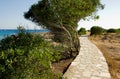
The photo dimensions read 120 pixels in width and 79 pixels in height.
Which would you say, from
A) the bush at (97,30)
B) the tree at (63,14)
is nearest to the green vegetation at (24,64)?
the tree at (63,14)

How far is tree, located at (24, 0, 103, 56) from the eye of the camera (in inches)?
468

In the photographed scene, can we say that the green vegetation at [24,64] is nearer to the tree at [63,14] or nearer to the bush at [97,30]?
the tree at [63,14]

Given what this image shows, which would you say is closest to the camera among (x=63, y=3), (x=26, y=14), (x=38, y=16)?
(x=63, y=3)

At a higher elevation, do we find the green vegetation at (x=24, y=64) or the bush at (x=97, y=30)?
the green vegetation at (x=24, y=64)

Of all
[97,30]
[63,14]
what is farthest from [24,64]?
[97,30]

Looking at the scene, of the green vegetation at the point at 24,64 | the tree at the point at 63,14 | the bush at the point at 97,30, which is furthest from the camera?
the bush at the point at 97,30

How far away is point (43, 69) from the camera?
5.87 metres

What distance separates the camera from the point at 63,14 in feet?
40.2

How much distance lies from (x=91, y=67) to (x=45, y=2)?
4.87 m

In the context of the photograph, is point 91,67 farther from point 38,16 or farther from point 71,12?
point 38,16

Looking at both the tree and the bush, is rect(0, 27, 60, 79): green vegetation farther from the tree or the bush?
the bush

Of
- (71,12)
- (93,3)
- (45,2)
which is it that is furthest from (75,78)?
(93,3)

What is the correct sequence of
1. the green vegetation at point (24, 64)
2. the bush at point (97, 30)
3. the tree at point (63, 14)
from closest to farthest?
the green vegetation at point (24, 64), the tree at point (63, 14), the bush at point (97, 30)

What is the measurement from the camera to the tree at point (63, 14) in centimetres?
1190
